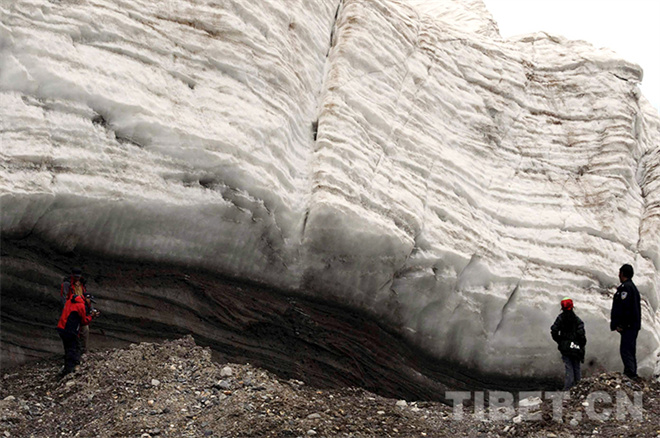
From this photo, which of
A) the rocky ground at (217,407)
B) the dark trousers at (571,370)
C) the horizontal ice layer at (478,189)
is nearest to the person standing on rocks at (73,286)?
the rocky ground at (217,407)

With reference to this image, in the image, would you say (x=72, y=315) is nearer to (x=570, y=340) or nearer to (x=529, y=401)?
(x=570, y=340)

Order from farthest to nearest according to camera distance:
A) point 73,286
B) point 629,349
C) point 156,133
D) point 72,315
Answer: point 629,349, point 156,133, point 73,286, point 72,315

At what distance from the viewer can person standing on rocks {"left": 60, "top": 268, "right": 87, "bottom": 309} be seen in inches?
353

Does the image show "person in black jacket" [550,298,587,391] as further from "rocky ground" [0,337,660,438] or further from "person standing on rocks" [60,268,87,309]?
"person standing on rocks" [60,268,87,309]

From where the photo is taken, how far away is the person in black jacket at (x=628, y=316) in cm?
1069

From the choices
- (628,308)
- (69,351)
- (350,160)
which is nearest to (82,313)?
(69,351)

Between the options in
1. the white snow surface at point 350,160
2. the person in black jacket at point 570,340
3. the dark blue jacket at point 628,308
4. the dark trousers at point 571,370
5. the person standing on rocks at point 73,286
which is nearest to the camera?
the person standing on rocks at point 73,286

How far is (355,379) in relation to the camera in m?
10.9

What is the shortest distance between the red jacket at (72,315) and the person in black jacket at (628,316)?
7004 mm

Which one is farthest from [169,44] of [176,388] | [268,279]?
[176,388]

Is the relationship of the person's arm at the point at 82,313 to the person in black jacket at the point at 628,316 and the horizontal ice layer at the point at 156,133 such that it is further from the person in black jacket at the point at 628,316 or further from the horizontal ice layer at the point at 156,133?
the person in black jacket at the point at 628,316

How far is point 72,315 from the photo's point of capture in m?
8.84

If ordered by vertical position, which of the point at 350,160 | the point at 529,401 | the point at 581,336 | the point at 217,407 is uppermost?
the point at 350,160

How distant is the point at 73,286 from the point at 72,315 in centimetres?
35
